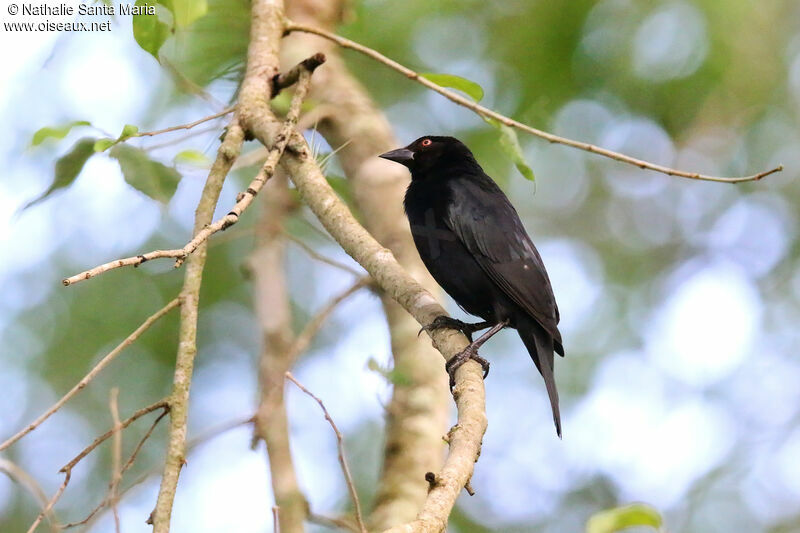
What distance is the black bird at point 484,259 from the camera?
3973 millimetres

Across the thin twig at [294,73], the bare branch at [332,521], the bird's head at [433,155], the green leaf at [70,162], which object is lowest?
the bare branch at [332,521]

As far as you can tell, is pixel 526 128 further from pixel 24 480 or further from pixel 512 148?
pixel 24 480

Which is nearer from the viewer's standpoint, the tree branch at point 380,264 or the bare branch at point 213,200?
the bare branch at point 213,200

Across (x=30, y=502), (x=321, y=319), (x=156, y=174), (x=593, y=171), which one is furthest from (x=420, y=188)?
(x=593, y=171)

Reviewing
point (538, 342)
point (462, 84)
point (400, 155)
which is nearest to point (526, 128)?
point (462, 84)

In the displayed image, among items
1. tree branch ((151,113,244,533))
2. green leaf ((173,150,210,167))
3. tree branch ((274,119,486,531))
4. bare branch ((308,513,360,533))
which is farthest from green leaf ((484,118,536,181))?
bare branch ((308,513,360,533))

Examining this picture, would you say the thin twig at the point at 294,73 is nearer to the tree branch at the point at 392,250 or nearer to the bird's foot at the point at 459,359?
the tree branch at the point at 392,250

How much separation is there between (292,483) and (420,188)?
5.76 feet

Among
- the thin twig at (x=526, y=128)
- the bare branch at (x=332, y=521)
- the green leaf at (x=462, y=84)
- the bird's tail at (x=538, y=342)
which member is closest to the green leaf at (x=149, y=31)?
the thin twig at (x=526, y=128)

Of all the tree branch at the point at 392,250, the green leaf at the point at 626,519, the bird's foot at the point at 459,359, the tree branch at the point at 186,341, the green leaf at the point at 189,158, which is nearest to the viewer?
the tree branch at the point at 186,341

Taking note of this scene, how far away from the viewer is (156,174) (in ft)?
10.9

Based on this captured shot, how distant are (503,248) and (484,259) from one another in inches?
4.5

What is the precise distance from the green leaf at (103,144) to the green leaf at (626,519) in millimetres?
2094

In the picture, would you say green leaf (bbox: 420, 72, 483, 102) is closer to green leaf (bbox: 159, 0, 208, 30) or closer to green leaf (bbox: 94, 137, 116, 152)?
green leaf (bbox: 159, 0, 208, 30)
